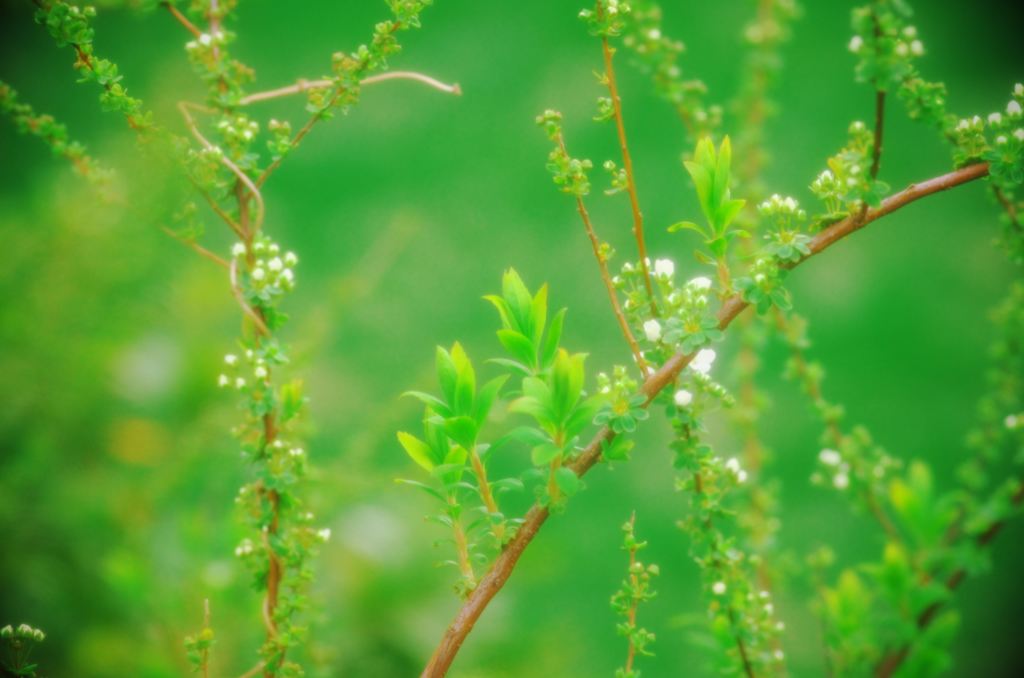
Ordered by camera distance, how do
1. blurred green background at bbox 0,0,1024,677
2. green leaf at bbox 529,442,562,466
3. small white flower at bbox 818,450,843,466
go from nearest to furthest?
1. green leaf at bbox 529,442,562,466
2. small white flower at bbox 818,450,843,466
3. blurred green background at bbox 0,0,1024,677

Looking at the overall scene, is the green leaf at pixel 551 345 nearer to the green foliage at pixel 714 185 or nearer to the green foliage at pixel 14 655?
the green foliage at pixel 714 185

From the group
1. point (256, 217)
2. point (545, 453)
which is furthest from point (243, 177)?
point (545, 453)

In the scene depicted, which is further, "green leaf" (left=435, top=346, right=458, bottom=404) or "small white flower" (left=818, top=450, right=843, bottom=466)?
"small white flower" (left=818, top=450, right=843, bottom=466)

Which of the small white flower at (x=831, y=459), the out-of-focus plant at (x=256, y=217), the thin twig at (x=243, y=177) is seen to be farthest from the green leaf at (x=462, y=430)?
the small white flower at (x=831, y=459)

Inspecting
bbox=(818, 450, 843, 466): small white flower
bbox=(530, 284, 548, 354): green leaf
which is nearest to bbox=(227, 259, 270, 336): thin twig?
bbox=(530, 284, 548, 354): green leaf

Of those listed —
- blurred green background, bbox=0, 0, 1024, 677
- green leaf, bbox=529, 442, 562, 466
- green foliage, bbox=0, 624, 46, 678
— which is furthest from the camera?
blurred green background, bbox=0, 0, 1024, 677

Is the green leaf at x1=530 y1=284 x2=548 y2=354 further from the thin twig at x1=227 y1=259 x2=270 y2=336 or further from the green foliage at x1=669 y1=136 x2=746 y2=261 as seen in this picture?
the thin twig at x1=227 y1=259 x2=270 y2=336

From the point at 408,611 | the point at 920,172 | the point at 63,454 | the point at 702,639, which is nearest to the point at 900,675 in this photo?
the point at 702,639

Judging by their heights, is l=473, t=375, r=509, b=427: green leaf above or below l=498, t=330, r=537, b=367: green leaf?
below
